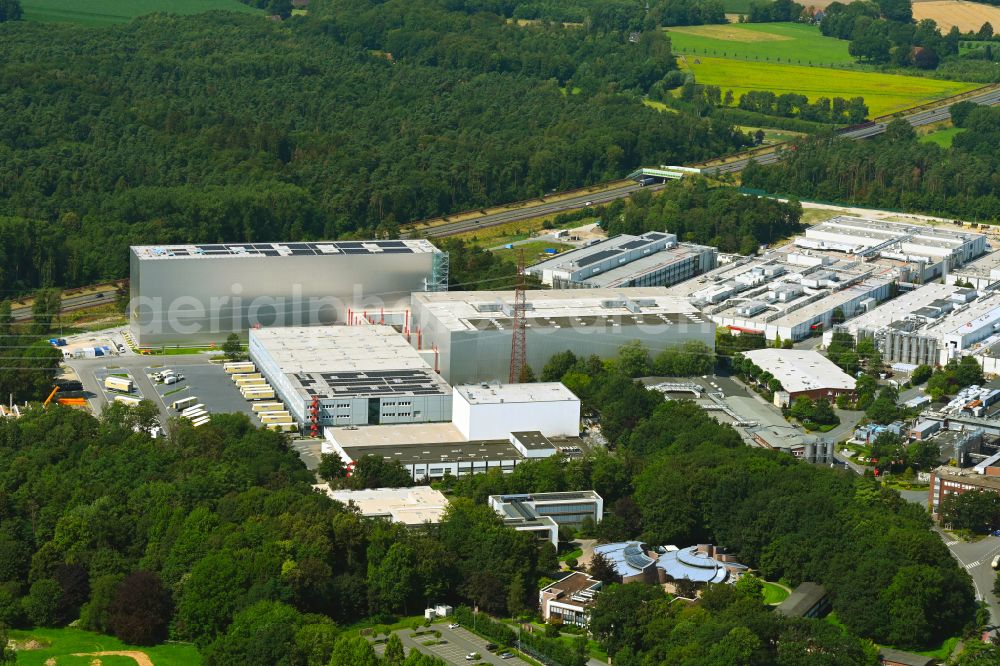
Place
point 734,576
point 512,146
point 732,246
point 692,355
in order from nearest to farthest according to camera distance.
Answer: point 734,576
point 692,355
point 732,246
point 512,146

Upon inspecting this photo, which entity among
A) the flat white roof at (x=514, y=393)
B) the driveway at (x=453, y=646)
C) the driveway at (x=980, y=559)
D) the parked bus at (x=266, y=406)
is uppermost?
the flat white roof at (x=514, y=393)

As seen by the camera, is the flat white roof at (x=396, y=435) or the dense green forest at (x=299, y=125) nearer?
the flat white roof at (x=396, y=435)

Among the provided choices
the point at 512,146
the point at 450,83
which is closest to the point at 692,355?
the point at 512,146

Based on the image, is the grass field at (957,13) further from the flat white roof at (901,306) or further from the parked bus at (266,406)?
the parked bus at (266,406)

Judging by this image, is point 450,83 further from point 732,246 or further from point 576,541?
point 576,541

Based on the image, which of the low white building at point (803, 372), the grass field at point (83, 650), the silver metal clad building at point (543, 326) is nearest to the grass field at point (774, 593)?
the grass field at point (83, 650)

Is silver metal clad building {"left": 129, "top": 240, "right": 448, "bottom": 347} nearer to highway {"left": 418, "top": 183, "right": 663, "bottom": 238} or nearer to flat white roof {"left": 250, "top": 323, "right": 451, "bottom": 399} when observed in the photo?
flat white roof {"left": 250, "top": 323, "right": 451, "bottom": 399}

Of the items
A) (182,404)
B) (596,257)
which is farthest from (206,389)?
(596,257)
